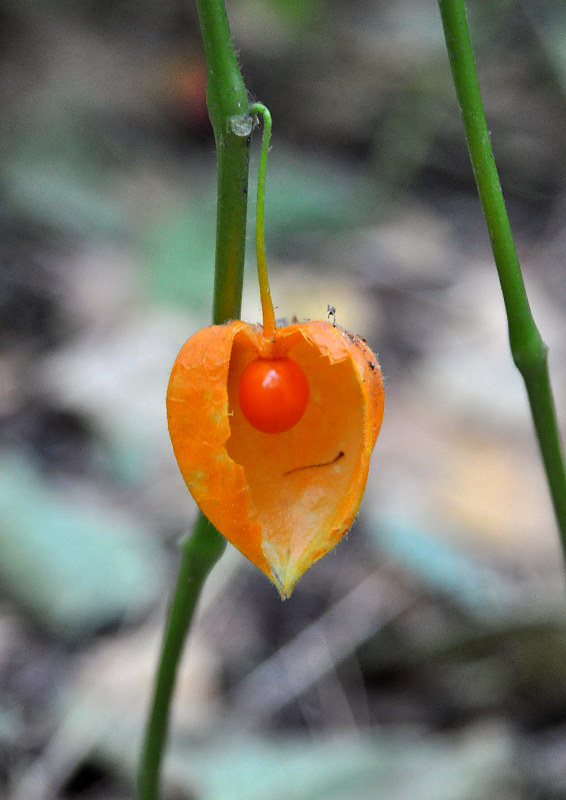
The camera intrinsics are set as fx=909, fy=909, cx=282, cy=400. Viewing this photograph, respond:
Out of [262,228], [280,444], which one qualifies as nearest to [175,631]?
[280,444]

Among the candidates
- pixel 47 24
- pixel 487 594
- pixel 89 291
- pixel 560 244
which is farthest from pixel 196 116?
pixel 487 594

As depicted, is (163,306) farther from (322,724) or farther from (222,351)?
(222,351)

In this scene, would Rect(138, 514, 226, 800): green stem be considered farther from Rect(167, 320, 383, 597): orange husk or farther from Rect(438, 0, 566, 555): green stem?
Rect(438, 0, 566, 555): green stem

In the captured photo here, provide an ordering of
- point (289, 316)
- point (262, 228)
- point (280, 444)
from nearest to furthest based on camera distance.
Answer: point (262, 228) < point (280, 444) < point (289, 316)

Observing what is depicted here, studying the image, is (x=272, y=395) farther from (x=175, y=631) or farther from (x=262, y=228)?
(x=175, y=631)

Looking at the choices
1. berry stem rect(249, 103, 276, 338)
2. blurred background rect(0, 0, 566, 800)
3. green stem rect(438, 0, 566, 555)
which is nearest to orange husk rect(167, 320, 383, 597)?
berry stem rect(249, 103, 276, 338)
